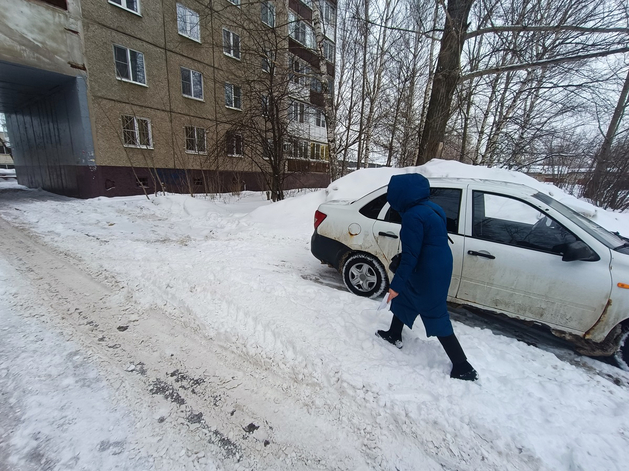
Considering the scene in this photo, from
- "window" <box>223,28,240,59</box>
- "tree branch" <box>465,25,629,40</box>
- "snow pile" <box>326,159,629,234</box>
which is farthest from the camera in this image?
"window" <box>223,28,240,59</box>

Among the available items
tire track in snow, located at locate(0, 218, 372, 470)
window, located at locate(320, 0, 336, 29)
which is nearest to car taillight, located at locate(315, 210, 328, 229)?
tire track in snow, located at locate(0, 218, 372, 470)

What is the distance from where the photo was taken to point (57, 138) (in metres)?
12.3

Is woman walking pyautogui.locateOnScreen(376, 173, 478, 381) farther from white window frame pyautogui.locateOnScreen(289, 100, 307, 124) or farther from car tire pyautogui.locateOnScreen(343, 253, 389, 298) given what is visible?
white window frame pyautogui.locateOnScreen(289, 100, 307, 124)

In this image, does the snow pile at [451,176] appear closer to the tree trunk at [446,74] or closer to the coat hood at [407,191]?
the tree trunk at [446,74]

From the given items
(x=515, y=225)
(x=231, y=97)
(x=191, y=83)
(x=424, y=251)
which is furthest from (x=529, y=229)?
(x=231, y=97)

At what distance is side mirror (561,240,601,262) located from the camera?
99.6 inches

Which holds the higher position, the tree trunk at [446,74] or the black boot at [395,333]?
the tree trunk at [446,74]

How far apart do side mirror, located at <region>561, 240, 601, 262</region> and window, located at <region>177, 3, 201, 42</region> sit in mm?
17091

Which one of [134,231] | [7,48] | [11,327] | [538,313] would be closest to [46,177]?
[7,48]

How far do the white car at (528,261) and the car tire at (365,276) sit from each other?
0.05 feet

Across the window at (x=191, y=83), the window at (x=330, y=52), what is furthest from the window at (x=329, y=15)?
the window at (x=191, y=83)

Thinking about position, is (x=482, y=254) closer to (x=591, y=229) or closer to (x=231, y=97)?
(x=591, y=229)

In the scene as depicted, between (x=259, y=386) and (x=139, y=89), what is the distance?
15045 mm

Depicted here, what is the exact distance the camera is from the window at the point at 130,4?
1148 cm
